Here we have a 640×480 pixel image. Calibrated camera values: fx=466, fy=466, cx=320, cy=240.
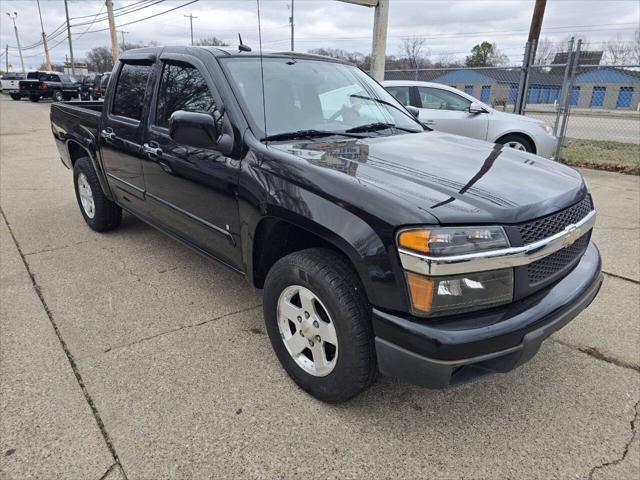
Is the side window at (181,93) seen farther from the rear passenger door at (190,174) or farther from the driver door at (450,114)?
the driver door at (450,114)

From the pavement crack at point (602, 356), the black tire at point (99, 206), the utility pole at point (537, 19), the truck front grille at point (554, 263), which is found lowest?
the pavement crack at point (602, 356)

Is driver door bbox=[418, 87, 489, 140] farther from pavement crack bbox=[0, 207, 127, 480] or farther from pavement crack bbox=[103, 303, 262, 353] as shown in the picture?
pavement crack bbox=[0, 207, 127, 480]

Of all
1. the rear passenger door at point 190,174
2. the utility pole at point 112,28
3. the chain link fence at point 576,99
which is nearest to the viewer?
the rear passenger door at point 190,174

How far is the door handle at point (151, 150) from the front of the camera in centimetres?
331

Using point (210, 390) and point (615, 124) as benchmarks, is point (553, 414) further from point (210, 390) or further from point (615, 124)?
point (615, 124)

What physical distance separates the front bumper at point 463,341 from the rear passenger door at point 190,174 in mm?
1251

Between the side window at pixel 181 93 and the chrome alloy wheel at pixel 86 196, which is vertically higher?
the side window at pixel 181 93

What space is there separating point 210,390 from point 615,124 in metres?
21.5

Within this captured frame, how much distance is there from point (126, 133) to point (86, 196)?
167 cm

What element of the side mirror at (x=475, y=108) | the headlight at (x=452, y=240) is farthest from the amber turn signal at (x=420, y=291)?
the side mirror at (x=475, y=108)

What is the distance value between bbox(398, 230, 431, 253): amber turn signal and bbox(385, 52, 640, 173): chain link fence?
8067 mm

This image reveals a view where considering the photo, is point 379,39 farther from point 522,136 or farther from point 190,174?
point 190,174

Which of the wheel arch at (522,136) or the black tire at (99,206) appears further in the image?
the wheel arch at (522,136)

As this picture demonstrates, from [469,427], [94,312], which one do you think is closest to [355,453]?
[469,427]
